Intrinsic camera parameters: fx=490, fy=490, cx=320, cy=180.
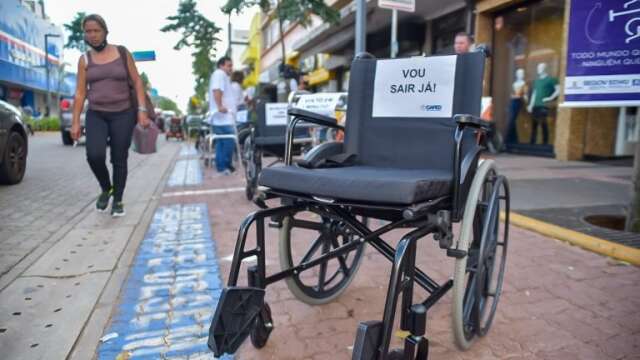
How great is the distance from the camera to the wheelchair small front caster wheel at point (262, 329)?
2.06 meters

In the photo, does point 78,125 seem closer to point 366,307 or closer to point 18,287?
point 18,287

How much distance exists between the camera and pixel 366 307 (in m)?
2.62

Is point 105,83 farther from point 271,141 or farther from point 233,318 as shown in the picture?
point 233,318

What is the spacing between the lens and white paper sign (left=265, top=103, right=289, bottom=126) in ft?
20.6

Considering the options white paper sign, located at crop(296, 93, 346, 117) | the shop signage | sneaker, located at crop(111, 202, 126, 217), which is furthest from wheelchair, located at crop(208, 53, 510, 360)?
the shop signage

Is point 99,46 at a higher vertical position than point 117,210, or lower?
higher

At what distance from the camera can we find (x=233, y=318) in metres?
1.82

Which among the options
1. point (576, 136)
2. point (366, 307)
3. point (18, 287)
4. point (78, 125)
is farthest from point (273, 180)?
point (576, 136)

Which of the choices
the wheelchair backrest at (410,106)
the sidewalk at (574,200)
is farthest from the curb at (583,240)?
the wheelchair backrest at (410,106)

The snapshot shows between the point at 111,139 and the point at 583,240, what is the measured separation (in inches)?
163

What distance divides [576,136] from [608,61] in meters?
5.89

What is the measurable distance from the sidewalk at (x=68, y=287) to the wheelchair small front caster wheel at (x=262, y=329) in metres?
0.73

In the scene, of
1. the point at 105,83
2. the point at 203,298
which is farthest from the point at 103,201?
the point at 203,298

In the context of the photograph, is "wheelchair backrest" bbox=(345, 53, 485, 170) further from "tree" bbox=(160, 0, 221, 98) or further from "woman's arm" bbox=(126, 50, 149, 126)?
"tree" bbox=(160, 0, 221, 98)
